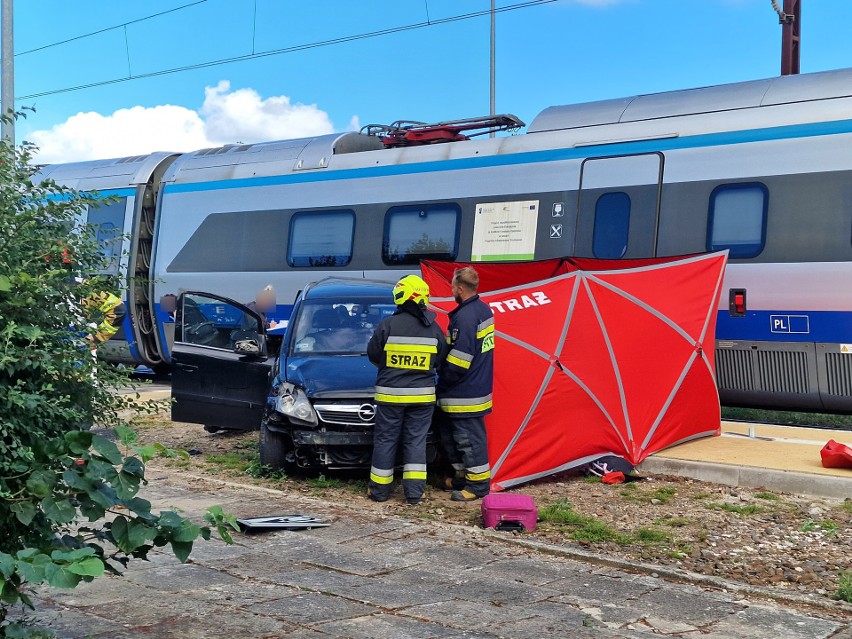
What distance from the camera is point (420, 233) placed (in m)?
14.4

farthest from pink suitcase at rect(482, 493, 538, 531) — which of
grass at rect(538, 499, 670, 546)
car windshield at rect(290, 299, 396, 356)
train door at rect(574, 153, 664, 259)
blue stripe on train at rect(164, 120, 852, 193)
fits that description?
blue stripe on train at rect(164, 120, 852, 193)

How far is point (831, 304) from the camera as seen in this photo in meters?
10.8

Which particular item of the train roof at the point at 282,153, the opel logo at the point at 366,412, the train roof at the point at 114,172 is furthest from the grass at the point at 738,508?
the train roof at the point at 114,172

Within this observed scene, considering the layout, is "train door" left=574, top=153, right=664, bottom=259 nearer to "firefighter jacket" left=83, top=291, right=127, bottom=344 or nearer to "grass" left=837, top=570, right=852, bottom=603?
"grass" left=837, top=570, right=852, bottom=603

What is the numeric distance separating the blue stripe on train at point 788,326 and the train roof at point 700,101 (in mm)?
2347

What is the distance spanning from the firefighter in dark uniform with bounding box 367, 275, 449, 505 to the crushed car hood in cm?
57

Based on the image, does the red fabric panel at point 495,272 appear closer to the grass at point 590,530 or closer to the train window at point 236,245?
the grass at point 590,530

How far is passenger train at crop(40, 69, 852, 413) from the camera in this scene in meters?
11.0

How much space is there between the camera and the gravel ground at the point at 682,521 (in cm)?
629

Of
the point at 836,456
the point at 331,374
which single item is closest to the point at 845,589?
the point at 836,456

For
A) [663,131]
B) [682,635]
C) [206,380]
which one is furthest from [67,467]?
[663,131]

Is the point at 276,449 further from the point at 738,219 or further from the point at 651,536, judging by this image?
the point at 738,219

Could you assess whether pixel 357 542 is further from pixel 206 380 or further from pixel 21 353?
pixel 206 380

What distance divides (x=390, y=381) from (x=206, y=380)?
113 inches
